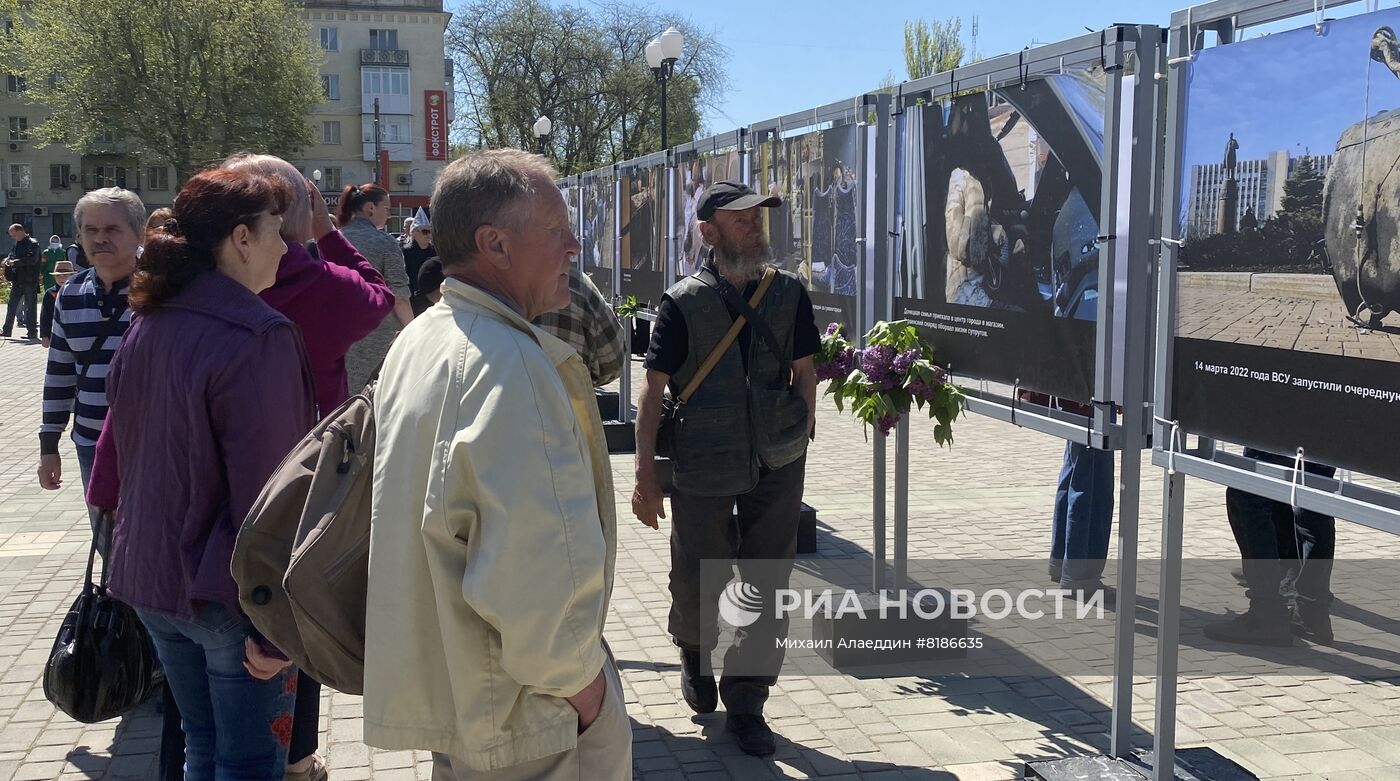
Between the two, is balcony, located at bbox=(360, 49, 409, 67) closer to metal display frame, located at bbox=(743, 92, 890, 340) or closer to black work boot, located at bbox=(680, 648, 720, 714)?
metal display frame, located at bbox=(743, 92, 890, 340)

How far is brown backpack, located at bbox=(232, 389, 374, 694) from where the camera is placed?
7.10ft

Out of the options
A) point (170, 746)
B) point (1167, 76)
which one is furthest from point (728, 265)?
point (170, 746)

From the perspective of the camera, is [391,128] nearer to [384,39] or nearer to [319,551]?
[384,39]

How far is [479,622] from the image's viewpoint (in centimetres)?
208

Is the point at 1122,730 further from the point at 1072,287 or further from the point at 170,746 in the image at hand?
the point at 170,746

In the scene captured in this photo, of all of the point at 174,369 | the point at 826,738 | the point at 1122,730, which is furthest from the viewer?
the point at 826,738

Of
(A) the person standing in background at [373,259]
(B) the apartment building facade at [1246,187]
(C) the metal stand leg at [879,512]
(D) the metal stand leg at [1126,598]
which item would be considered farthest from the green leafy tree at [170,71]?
(B) the apartment building facade at [1246,187]

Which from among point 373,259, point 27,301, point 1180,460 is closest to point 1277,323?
point 1180,460

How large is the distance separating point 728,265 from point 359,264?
1391 millimetres

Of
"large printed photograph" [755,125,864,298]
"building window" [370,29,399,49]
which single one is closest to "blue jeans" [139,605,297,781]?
"large printed photograph" [755,125,864,298]

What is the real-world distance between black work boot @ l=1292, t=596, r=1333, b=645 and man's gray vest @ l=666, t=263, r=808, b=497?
104 inches

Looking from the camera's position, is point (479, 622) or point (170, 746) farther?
point (170, 746)

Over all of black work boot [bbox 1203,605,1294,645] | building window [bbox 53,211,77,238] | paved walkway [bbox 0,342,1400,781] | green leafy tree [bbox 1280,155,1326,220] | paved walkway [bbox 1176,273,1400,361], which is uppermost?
building window [bbox 53,211,77,238]

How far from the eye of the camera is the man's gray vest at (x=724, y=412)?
4.35 metres
